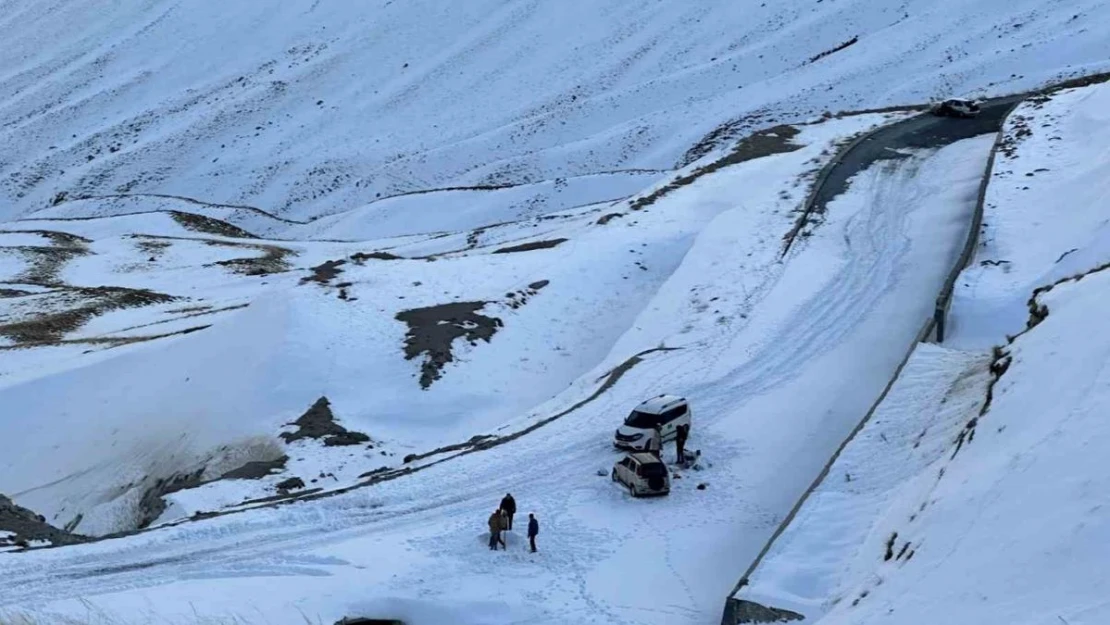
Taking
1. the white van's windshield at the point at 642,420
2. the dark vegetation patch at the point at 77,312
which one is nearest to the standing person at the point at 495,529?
the white van's windshield at the point at 642,420

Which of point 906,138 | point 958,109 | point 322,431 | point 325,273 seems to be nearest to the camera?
point 322,431

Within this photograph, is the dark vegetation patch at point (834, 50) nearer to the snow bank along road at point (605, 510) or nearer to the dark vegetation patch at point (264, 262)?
the dark vegetation patch at point (264, 262)

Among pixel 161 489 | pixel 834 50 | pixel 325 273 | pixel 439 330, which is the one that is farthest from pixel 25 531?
pixel 834 50

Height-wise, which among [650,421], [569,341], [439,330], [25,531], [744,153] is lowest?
[744,153]

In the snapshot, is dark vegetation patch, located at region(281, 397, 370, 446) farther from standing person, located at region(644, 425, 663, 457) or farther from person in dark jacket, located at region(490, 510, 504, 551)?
person in dark jacket, located at region(490, 510, 504, 551)

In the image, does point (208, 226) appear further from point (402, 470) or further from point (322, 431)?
point (402, 470)

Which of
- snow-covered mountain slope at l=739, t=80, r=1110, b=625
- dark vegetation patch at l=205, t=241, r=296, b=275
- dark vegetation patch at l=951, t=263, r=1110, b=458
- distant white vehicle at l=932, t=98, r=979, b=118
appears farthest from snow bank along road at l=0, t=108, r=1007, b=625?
dark vegetation patch at l=205, t=241, r=296, b=275

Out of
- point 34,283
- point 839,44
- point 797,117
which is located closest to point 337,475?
point 34,283
